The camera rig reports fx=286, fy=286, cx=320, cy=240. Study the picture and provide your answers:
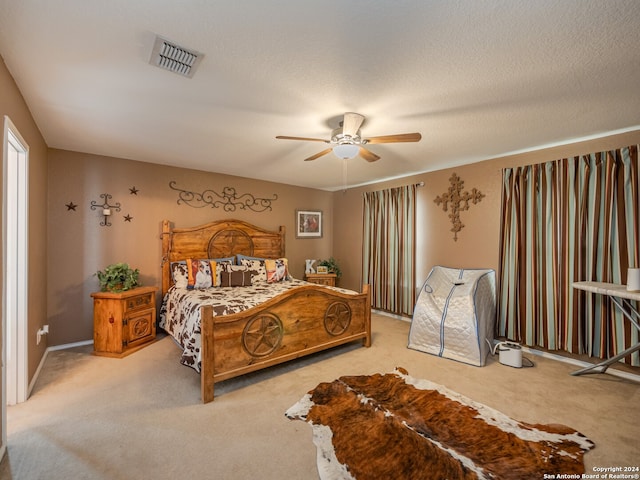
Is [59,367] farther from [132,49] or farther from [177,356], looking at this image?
[132,49]

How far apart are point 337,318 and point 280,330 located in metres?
0.74

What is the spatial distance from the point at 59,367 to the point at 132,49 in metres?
3.10

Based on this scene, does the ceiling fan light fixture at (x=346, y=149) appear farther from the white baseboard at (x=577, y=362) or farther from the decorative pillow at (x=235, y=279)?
the white baseboard at (x=577, y=362)

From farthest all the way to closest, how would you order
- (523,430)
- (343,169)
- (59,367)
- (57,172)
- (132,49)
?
(343,169) → (57,172) → (59,367) → (523,430) → (132,49)

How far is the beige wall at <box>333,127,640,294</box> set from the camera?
311 cm

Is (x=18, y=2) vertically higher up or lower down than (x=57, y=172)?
higher up

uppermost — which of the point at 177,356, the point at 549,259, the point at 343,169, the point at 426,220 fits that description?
the point at 343,169

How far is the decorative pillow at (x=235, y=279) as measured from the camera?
3.85 m

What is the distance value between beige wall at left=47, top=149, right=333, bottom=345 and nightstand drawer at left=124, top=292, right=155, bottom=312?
49cm

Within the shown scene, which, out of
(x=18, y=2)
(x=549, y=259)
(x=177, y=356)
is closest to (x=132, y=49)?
(x=18, y=2)

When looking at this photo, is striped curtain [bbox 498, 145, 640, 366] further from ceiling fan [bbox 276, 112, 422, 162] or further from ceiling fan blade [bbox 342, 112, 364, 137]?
ceiling fan blade [bbox 342, 112, 364, 137]

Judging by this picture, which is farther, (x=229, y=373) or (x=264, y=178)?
(x=264, y=178)

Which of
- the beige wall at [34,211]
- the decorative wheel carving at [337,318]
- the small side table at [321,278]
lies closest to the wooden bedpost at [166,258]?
the beige wall at [34,211]

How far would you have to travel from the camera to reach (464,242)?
3.95m
